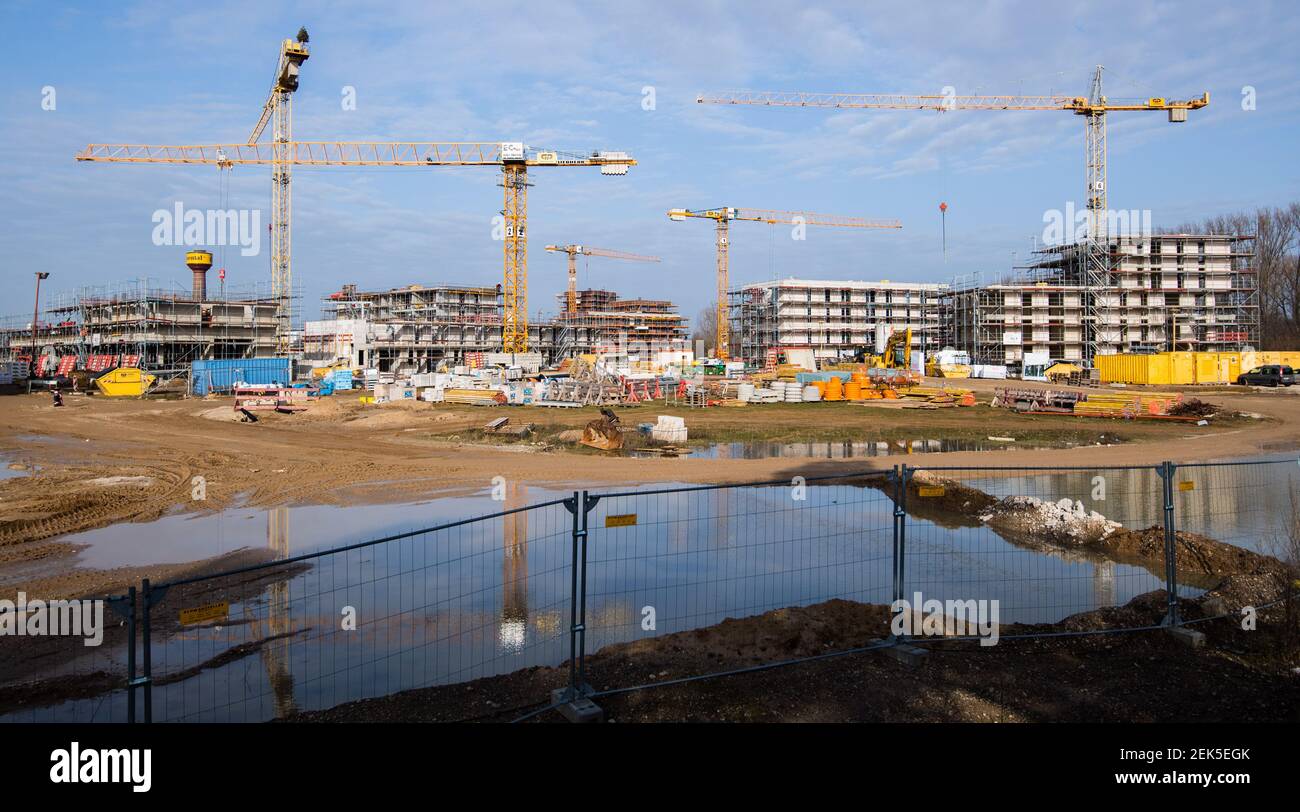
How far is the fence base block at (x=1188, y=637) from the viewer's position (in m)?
6.40

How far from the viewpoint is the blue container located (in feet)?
168

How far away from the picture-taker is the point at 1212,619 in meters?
6.71

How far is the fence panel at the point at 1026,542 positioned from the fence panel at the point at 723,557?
0.63 meters

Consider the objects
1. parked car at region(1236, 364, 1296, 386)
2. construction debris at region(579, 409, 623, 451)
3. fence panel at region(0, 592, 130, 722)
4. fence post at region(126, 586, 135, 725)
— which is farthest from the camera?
parked car at region(1236, 364, 1296, 386)

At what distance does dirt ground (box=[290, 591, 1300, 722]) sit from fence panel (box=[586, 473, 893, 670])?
Result: 1.07m

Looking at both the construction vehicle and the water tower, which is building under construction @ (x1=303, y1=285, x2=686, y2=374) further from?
the construction vehicle

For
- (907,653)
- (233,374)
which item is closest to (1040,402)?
(907,653)

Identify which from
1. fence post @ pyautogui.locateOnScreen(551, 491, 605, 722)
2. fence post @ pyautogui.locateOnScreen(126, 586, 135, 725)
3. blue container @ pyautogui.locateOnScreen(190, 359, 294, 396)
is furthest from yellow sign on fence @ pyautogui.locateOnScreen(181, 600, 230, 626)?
blue container @ pyautogui.locateOnScreen(190, 359, 294, 396)

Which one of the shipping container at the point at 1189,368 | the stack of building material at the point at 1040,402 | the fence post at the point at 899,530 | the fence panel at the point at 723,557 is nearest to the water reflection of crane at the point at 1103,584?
the fence panel at the point at 723,557

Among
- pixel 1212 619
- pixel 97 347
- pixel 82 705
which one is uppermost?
pixel 97 347
